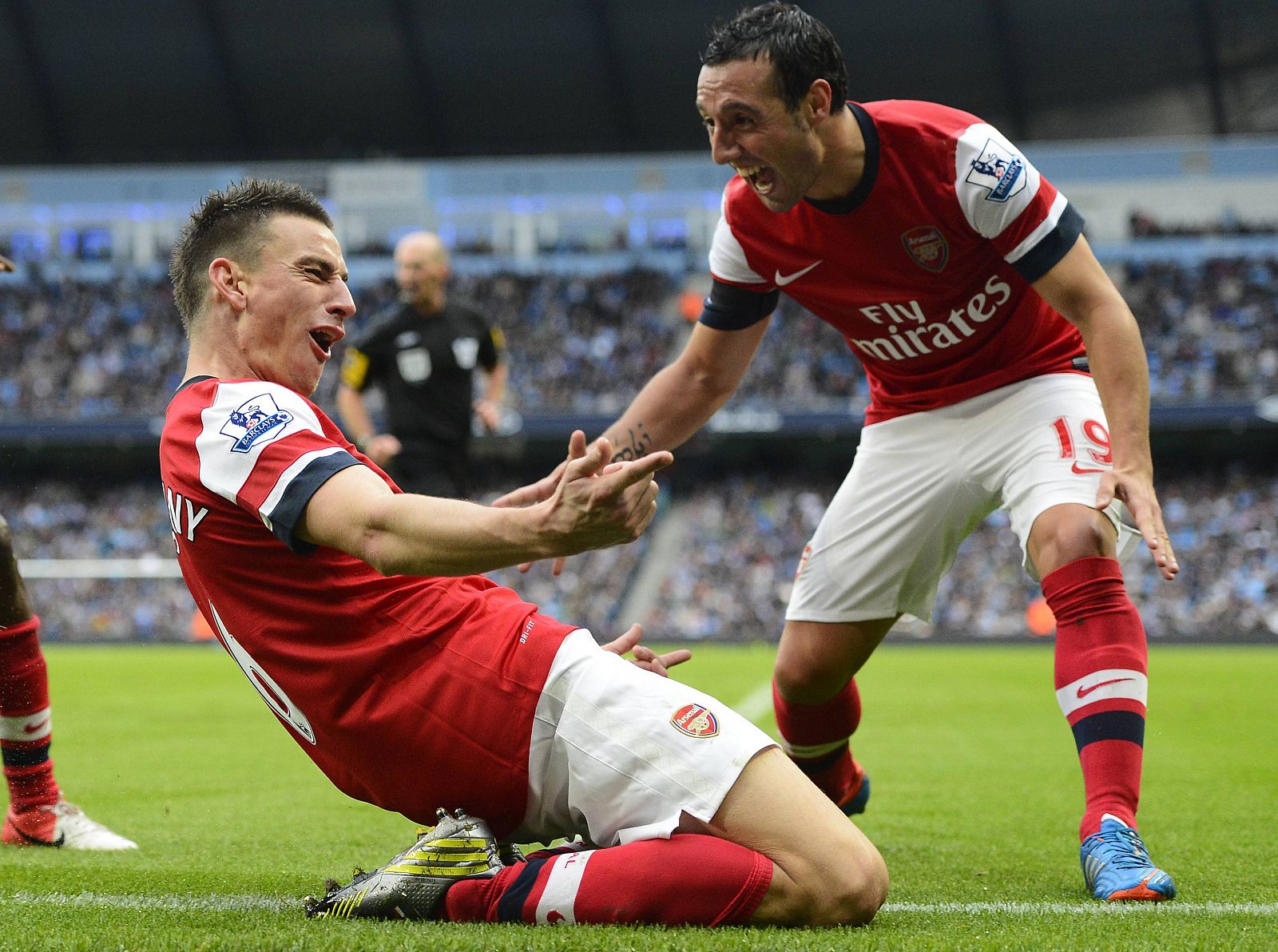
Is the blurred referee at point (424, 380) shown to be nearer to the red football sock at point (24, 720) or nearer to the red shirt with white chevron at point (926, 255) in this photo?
the red football sock at point (24, 720)

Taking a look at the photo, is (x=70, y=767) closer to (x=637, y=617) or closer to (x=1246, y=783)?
(x=1246, y=783)

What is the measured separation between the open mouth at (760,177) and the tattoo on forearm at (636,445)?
32.6 inches

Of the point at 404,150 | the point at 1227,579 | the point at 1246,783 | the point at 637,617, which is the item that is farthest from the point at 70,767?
the point at 404,150

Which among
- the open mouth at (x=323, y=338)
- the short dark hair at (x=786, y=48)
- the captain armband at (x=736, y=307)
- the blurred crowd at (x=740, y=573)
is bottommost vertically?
the blurred crowd at (x=740, y=573)

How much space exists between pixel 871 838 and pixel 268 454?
2.71m

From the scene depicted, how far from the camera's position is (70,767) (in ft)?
19.9

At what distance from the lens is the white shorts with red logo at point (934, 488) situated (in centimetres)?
351

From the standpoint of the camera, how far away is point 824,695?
4059 millimetres

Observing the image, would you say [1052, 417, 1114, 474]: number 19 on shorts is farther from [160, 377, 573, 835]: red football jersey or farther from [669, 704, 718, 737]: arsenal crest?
[160, 377, 573, 835]: red football jersey

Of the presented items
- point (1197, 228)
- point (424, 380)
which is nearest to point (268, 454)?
point (424, 380)

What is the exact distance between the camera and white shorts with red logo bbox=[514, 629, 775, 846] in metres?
2.45

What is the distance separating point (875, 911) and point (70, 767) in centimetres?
477

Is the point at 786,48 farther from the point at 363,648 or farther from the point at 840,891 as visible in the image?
the point at 840,891

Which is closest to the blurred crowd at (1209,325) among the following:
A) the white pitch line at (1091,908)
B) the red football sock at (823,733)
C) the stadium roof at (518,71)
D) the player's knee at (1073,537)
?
the stadium roof at (518,71)
